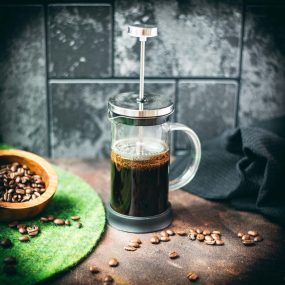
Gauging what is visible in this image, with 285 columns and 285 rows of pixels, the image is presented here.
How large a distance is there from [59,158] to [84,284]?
58 cm

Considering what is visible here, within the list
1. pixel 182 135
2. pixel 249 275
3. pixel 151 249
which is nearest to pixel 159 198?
pixel 151 249

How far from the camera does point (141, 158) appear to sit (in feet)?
3.65

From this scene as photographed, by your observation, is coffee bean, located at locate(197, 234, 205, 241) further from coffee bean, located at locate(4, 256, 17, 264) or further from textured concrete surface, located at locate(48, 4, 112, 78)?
textured concrete surface, located at locate(48, 4, 112, 78)

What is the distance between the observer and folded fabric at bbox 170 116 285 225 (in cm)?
123

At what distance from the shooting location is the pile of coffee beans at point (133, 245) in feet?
3.61

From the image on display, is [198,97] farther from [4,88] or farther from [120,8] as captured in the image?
[4,88]

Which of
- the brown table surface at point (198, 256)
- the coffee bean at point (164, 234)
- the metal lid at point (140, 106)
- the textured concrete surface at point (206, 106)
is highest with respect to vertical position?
the metal lid at point (140, 106)

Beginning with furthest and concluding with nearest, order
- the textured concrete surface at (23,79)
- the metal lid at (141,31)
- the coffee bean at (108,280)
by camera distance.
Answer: the textured concrete surface at (23,79)
the metal lid at (141,31)
the coffee bean at (108,280)

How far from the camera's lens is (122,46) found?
1.44m

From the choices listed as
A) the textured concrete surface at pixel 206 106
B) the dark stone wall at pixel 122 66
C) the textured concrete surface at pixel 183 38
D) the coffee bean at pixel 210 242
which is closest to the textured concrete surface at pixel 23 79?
the dark stone wall at pixel 122 66

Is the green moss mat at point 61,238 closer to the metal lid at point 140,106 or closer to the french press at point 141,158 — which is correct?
the french press at point 141,158

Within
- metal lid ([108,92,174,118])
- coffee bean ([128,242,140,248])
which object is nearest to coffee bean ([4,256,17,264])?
coffee bean ([128,242,140,248])

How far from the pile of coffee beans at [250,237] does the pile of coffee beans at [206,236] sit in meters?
0.04

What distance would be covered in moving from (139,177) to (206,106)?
0.45m
